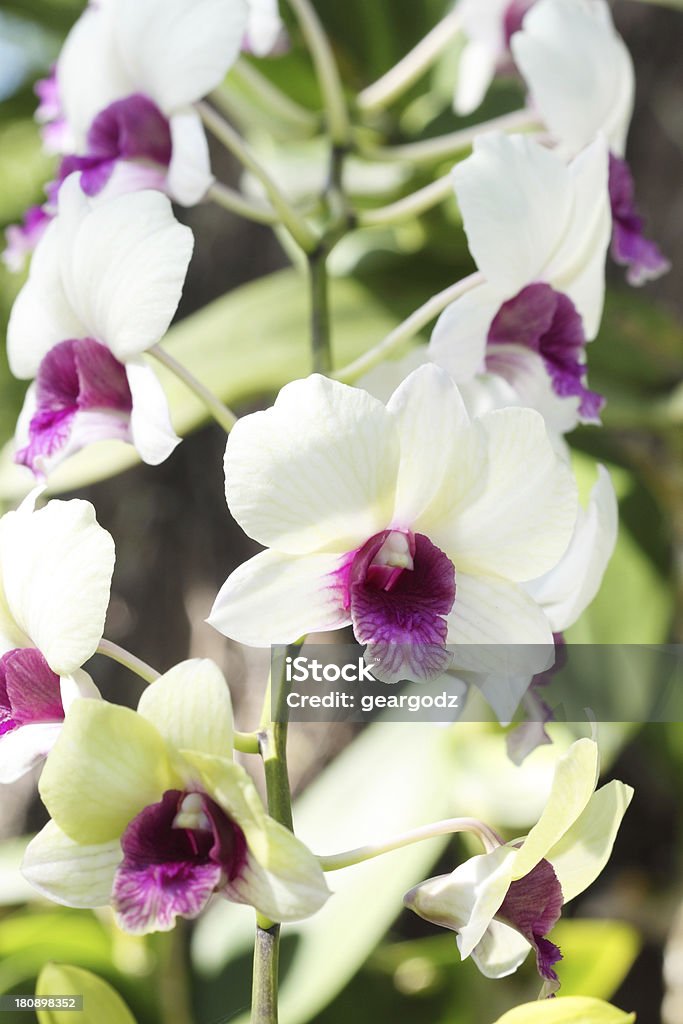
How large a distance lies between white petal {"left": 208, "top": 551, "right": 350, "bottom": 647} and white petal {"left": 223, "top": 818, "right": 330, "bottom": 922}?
0.27ft

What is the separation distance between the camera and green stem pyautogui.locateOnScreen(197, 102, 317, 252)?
601mm

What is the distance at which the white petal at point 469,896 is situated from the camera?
1.31ft

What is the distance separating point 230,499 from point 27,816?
947mm

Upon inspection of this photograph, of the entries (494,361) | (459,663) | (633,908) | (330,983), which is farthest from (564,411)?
(633,908)

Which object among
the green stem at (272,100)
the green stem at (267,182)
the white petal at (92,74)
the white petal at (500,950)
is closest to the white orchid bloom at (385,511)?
the white petal at (500,950)

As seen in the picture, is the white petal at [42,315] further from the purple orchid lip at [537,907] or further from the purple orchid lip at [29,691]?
the purple orchid lip at [537,907]

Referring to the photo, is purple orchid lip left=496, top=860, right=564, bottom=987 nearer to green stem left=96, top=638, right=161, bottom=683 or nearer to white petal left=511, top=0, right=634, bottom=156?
green stem left=96, top=638, right=161, bottom=683

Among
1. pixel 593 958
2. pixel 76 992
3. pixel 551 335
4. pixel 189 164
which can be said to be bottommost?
pixel 593 958

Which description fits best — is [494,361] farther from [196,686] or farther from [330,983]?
[330,983]

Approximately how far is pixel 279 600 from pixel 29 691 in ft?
0.38

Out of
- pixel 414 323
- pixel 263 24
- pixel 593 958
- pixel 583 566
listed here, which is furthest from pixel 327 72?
pixel 593 958

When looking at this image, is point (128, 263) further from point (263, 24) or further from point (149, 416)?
point (263, 24)

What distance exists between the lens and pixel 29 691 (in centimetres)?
44

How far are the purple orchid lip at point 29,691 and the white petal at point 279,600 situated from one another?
0.09 meters
